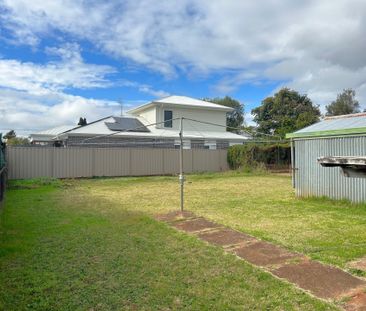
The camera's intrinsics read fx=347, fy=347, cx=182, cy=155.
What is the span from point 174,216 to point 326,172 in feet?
15.7

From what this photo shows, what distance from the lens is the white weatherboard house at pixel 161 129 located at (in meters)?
22.7

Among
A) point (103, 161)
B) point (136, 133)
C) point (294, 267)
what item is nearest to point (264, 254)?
point (294, 267)

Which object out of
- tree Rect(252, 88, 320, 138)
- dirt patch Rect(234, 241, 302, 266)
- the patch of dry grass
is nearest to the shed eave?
the patch of dry grass

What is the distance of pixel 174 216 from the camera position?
8.15 m

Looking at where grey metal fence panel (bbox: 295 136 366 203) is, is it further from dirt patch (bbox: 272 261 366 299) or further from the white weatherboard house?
the white weatherboard house

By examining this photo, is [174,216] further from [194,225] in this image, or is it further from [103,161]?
[103,161]

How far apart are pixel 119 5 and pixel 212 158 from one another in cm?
1373

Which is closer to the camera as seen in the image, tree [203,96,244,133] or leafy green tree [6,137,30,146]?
leafy green tree [6,137,30,146]

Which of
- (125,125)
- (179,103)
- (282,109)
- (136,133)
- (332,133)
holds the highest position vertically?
(282,109)

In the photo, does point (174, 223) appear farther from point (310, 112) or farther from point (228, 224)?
point (310, 112)

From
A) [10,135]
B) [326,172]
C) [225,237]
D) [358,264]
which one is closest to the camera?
[358,264]

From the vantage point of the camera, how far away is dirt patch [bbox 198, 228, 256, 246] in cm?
580

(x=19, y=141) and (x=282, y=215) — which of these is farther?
(x=19, y=141)

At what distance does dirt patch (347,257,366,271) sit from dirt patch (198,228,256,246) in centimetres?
167
